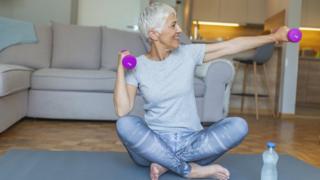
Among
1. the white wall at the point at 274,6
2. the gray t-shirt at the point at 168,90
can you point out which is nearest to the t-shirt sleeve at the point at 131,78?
the gray t-shirt at the point at 168,90

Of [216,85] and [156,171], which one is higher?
[216,85]

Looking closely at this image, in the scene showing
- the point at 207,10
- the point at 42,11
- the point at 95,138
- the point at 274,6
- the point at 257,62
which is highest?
the point at 207,10

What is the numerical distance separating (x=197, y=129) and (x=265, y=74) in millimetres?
3393

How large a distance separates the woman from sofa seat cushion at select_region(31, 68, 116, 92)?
5.44 feet

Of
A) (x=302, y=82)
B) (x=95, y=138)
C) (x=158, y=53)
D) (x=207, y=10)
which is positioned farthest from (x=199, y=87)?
(x=207, y=10)

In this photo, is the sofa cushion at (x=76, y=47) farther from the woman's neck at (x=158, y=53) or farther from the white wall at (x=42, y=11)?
the woman's neck at (x=158, y=53)

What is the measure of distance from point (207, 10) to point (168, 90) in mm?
5970

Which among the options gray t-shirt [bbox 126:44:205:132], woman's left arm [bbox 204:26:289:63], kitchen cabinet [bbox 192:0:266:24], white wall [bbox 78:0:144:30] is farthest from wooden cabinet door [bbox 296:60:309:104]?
gray t-shirt [bbox 126:44:205:132]

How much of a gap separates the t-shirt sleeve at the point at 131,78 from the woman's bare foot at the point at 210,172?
1.32 ft

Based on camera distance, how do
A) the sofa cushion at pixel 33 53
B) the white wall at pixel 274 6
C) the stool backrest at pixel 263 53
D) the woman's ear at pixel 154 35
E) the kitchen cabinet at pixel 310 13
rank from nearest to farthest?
the woman's ear at pixel 154 35 → the sofa cushion at pixel 33 53 → the stool backrest at pixel 263 53 → the white wall at pixel 274 6 → the kitchen cabinet at pixel 310 13

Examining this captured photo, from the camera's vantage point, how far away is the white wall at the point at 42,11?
18.0ft

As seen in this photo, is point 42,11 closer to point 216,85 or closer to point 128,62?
point 216,85

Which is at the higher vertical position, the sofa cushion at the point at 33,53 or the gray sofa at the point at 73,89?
the sofa cushion at the point at 33,53

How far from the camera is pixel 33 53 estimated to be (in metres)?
3.57
